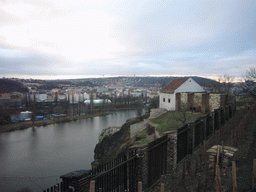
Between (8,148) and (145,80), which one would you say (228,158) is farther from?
(145,80)

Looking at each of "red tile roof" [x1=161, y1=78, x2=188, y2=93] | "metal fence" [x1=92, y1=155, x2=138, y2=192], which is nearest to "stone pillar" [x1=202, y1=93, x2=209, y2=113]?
"red tile roof" [x1=161, y1=78, x2=188, y2=93]

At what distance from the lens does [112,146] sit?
14.3m

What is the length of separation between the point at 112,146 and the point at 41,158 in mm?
5567

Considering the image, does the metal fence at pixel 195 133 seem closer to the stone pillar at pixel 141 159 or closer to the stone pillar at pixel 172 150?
the stone pillar at pixel 172 150

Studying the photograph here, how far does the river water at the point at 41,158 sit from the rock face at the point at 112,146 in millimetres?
870

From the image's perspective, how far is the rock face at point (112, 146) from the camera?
12.7 meters

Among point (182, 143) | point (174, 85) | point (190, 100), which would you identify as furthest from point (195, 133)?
point (174, 85)

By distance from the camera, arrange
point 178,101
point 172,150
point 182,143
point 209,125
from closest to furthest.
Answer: point 172,150, point 182,143, point 209,125, point 178,101

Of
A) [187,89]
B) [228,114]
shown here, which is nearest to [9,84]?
[187,89]

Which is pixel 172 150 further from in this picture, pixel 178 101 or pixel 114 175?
pixel 178 101

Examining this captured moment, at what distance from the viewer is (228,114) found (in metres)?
9.25

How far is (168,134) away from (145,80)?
13375 cm

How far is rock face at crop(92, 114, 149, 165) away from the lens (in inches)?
500

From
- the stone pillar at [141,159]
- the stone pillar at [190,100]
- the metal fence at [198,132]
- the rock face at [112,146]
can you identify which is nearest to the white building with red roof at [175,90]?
the stone pillar at [190,100]
